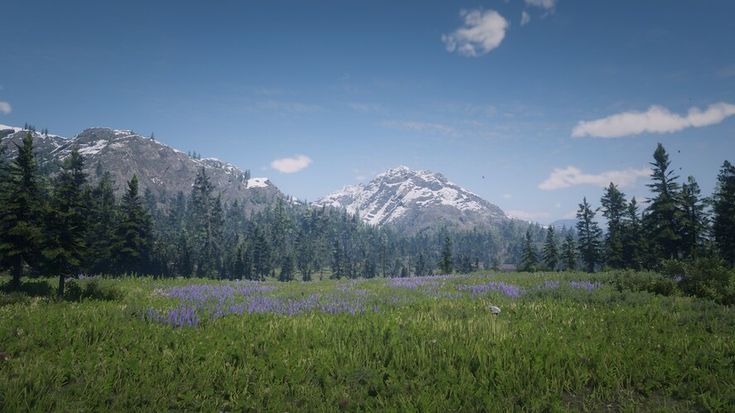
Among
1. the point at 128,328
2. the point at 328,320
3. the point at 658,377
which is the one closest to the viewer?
the point at 658,377

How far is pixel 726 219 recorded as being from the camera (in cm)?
4294

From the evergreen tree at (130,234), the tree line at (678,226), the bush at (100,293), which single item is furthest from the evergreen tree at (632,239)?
the evergreen tree at (130,234)

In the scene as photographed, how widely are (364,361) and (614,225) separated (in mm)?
66520

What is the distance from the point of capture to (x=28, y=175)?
109 feet

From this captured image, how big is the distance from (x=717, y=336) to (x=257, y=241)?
362 feet

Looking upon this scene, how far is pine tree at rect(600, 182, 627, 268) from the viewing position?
5556 cm

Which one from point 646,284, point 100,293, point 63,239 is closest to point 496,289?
point 646,284

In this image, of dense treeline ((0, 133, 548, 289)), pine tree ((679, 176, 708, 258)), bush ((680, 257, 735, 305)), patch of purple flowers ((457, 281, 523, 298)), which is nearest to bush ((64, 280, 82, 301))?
dense treeline ((0, 133, 548, 289))

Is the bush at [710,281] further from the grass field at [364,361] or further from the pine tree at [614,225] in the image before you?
the pine tree at [614,225]

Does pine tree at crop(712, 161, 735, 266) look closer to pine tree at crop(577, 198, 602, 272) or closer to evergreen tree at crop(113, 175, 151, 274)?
pine tree at crop(577, 198, 602, 272)

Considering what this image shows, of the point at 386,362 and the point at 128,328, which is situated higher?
the point at 128,328

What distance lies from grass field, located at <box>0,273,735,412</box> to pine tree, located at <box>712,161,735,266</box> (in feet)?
159

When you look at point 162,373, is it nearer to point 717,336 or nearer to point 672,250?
point 717,336

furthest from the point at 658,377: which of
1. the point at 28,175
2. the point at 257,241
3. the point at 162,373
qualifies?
the point at 257,241
